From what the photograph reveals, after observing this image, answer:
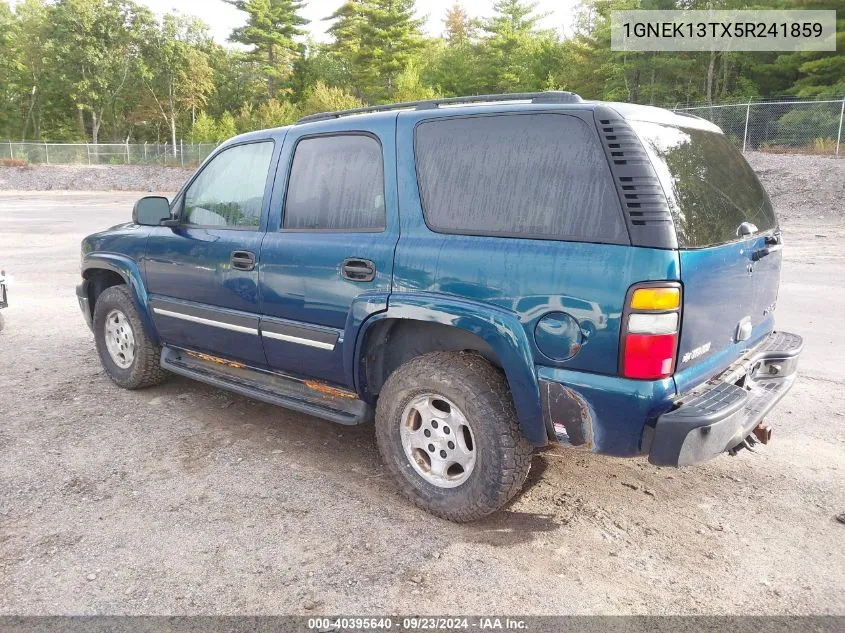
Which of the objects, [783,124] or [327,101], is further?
[327,101]

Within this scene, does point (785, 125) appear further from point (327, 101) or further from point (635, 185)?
point (327, 101)

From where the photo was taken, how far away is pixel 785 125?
74.8ft

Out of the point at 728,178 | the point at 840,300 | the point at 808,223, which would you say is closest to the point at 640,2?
the point at 808,223

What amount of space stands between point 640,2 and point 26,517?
4333 centimetres

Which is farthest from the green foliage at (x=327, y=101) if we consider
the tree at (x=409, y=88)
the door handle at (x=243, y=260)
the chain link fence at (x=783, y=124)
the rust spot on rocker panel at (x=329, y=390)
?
the rust spot on rocker panel at (x=329, y=390)

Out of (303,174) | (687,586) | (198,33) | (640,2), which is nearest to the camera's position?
(687,586)

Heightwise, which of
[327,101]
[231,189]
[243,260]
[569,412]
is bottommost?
[569,412]

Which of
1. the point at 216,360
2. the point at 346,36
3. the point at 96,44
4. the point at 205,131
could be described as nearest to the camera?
the point at 216,360

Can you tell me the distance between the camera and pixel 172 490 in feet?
11.5

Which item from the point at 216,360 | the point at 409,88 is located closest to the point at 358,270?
the point at 216,360

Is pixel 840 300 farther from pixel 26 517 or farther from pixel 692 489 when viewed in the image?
pixel 26 517

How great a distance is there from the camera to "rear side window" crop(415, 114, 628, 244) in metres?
2.72

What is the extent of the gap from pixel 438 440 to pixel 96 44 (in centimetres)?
5995

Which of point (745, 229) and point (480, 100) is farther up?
point (480, 100)
